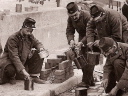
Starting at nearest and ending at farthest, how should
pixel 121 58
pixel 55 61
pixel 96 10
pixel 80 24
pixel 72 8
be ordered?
1. pixel 121 58
2. pixel 96 10
3. pixel 72 8
4. pixel 55 61
5. pixel 80 24

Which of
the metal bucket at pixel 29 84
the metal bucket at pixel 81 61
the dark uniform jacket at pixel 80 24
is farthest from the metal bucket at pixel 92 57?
the metal bucket at pixel 29 84

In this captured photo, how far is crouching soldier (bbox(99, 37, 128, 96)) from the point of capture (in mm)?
8516

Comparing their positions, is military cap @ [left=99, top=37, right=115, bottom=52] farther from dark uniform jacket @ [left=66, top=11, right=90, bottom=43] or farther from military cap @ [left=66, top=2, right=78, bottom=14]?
dark uniform jacket @ [left=66, top=11, right=90, bottom=43]

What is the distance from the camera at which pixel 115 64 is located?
8828 millimetres

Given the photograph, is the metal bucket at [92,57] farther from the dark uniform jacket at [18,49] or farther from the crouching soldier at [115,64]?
the dark uniform jacket at [18,49]

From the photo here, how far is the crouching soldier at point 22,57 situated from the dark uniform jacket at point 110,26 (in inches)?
43.5

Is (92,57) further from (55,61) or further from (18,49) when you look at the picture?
(18,49)

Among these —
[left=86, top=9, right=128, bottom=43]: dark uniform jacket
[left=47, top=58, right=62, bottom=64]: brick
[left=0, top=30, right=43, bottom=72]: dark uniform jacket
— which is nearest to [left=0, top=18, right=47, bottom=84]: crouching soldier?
[left=0, top=30, right=43, bottom=72]: dark uniform jacket

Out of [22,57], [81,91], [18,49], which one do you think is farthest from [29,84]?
[81,91]

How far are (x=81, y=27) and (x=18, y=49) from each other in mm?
1501

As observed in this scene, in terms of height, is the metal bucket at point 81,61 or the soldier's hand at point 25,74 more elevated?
the metal bucket at point 81,61

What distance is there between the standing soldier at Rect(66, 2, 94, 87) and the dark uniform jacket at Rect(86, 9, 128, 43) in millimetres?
342

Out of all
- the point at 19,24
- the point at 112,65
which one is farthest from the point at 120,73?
the point at 19,24

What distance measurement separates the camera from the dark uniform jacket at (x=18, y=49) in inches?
379
